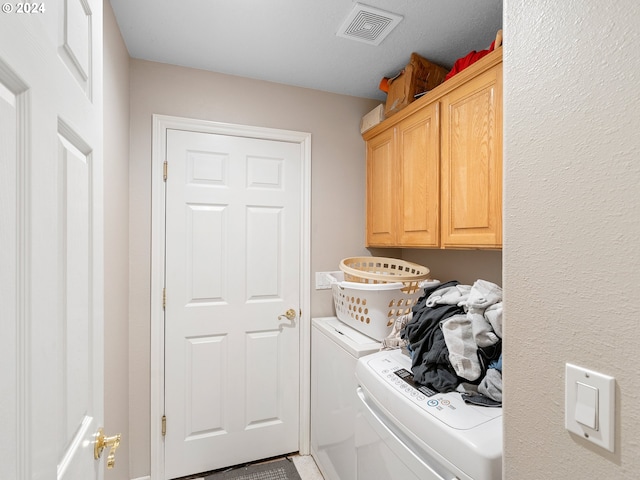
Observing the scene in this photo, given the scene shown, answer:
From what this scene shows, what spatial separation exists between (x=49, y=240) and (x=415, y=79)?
1850 millimetres

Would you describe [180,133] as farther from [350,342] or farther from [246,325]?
[350,342]

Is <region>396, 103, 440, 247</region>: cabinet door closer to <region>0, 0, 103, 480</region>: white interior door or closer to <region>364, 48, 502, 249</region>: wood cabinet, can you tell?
<region>364, 48, 502, 249</region>: wood cabinet

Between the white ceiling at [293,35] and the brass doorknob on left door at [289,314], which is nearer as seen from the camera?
the white ceiling at [293,35]

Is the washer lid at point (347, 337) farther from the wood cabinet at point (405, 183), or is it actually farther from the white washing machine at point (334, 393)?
the wood cabinet at point (405, 183)

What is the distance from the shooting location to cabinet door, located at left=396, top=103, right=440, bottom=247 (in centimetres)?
168

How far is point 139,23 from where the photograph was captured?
1.54m

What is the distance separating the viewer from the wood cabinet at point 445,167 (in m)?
1.36

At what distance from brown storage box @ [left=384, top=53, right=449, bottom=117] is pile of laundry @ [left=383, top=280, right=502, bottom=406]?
116cm

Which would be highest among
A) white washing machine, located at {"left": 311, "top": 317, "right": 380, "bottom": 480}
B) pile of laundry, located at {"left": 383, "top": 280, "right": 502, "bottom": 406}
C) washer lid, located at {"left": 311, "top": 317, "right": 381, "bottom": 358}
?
pile of laundry, located at {"left": 383, "top": 280, "right": 502, "bottom": 406}

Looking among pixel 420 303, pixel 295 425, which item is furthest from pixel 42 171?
pixel 295 425

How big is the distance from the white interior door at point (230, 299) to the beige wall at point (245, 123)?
0.40 ft

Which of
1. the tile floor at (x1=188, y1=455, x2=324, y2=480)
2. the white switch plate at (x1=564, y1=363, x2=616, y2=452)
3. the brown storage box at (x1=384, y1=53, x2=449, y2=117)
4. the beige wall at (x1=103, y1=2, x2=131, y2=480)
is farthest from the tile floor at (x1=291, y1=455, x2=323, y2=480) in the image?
the brown storage box at (x1=384, y1=53, x2=449, y2=117)

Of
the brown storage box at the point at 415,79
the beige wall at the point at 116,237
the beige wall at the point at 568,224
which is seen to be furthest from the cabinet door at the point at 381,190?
the beige wall at the point at 116,237

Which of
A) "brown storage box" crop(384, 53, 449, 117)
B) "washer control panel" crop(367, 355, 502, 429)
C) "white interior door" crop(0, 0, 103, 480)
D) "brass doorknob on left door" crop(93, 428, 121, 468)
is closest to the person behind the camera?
"white interior door" crop(0, 0, 103, 480)
